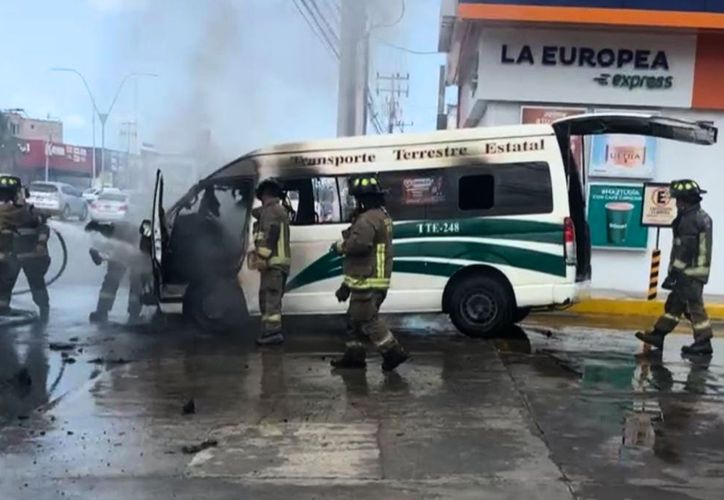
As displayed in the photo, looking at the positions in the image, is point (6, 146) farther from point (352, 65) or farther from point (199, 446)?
point (199, 446)

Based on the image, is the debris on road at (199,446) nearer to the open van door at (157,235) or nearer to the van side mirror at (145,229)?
the open van door at (157,235)

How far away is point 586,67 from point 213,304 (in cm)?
770

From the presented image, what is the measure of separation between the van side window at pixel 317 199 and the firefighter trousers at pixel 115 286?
7.36 ft

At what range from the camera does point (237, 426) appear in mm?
5977

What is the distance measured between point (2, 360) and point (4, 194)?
259cm

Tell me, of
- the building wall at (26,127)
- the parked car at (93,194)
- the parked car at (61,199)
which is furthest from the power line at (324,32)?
the parked car at (61,199)

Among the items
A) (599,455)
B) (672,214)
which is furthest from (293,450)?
(672,214)

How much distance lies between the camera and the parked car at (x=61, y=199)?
29469mm

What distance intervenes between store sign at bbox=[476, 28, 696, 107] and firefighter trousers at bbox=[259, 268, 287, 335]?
269 inches

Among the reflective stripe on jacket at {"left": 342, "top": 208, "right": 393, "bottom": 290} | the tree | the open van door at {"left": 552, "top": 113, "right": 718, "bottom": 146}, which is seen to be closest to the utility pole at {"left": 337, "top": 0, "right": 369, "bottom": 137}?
the open van door at {"left": 552, "top": 113, "right": 718, "bottom": 146}

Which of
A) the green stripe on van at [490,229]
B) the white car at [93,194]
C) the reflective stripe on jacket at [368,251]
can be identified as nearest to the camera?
the reflective stripe on jacket at [368,251]

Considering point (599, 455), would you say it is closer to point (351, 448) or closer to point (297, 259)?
point (351, 448)

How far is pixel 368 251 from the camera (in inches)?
296

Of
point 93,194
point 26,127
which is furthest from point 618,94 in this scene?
point 93,194
